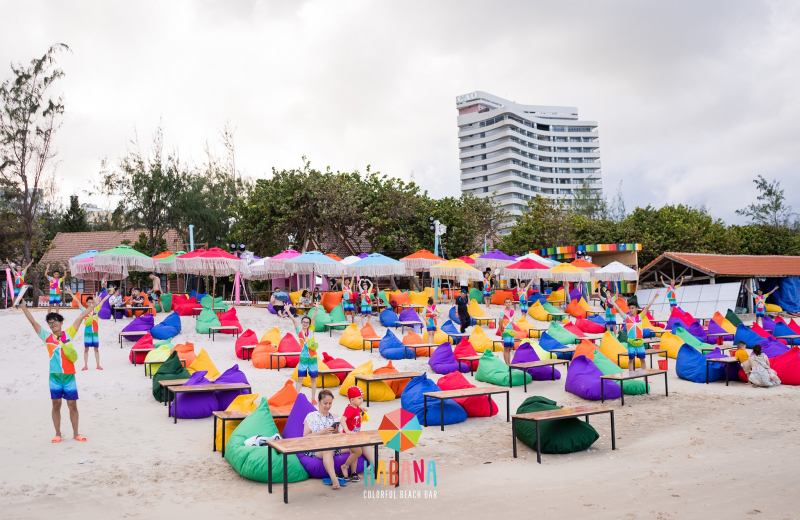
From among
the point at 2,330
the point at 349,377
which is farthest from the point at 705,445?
the point at 2,330

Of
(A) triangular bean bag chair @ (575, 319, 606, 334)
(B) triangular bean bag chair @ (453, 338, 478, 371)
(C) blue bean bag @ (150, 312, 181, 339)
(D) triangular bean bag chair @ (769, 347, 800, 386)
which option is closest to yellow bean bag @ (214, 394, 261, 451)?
(B) triangular bean bag chair @ (453, 338, 478, 371)

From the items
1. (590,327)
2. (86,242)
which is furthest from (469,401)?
(86,242)

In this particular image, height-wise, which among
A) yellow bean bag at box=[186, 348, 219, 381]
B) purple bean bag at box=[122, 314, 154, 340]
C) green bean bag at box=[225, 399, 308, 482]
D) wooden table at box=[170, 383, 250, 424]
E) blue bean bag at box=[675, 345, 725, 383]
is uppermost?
purple bean bag at box=[122, 314, 154, 340]

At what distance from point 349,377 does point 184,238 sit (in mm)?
26048

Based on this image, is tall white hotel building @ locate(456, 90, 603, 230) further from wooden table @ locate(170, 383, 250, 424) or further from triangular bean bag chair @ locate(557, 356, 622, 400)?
wooden table @ locate(170, 383, 250, 424)

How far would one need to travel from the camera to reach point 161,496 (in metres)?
6.02

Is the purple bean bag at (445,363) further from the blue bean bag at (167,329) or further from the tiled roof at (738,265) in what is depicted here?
the tiled roof at (738,265)

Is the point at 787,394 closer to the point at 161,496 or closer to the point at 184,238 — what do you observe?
the point at 161,496

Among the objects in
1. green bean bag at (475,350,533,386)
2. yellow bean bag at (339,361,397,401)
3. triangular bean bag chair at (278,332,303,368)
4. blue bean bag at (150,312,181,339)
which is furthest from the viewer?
blue bean bag at (150,312,181,339)

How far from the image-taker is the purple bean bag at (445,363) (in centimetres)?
1370

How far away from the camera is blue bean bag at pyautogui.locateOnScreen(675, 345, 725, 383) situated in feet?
42.7

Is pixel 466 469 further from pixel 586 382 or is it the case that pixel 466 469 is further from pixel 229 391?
pixel 586 382

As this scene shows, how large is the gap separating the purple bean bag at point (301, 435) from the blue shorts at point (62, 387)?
121 inches

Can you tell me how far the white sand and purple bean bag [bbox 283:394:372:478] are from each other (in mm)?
142
